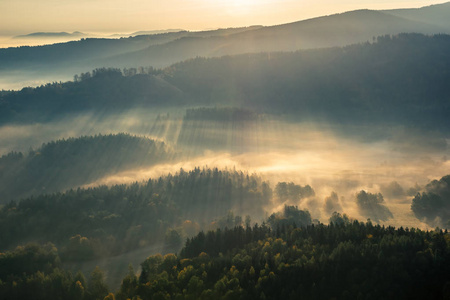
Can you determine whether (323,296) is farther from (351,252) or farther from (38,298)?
(38,298)

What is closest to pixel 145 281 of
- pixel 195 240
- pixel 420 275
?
pixel 195 240

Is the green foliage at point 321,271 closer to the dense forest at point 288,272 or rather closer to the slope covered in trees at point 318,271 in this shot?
the slope covered in trees at point 318,271

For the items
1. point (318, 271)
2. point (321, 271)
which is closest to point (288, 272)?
point (318, 271)

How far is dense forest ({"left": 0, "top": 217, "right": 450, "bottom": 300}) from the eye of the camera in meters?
126

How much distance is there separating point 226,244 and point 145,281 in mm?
39343

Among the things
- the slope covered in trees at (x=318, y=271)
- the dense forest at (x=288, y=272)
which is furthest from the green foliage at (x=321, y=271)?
the dense forest at (x=288, y=272)

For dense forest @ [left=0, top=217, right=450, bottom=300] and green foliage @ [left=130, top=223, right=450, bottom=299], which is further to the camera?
dense forest @ [left=0, top=217, right=450, bottom=300]

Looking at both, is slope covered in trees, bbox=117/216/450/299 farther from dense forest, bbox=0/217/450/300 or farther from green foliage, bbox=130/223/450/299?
dense forest, bbox=0/217/450/300

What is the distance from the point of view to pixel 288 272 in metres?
133

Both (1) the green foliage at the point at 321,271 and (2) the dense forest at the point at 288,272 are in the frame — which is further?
(2) the dense forest at the point at 288,272

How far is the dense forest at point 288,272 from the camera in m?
126

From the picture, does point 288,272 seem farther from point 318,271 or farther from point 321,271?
point 321,271

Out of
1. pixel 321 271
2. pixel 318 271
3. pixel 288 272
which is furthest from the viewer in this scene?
pixel 288 272

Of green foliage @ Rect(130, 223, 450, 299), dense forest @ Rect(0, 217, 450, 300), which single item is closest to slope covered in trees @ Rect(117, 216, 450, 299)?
green foliage @ Rect(130, 223, 450, 299)
